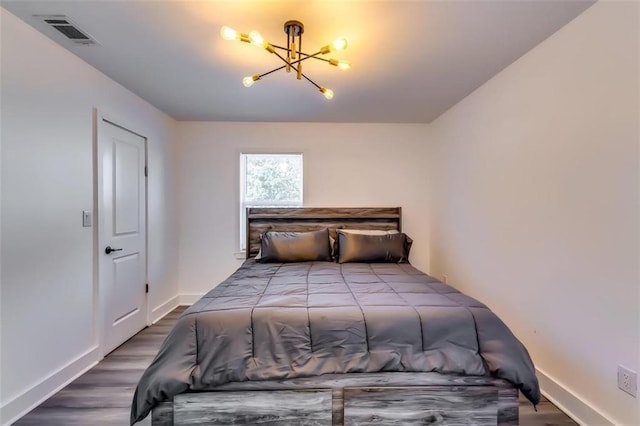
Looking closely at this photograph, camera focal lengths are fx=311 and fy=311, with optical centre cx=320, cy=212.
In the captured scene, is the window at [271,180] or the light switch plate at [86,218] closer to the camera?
the light switch plate at [86,218]

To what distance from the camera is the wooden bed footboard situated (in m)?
1.58

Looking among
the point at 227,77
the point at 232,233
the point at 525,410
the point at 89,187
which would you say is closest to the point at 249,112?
the point at 227,77

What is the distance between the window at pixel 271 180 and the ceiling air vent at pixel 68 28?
2.04m

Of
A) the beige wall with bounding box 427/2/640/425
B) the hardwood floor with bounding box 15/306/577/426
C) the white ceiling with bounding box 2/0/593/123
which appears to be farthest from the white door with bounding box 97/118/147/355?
the beige wall with bounding box 427/2/640/425

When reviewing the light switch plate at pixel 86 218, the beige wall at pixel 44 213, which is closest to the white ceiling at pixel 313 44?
the beige wall at pixel 44 213

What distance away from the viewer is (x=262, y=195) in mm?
3961

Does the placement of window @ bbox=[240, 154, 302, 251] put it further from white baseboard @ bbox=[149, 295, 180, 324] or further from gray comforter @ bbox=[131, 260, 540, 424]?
gray comforter @ bbox=[131, 260, 540, 424]

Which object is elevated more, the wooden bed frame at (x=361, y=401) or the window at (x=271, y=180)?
the window at (x=271, y=180)

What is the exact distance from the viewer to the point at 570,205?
1.83 meters

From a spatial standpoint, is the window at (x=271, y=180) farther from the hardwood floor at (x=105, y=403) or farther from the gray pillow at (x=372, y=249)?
the hardwood floor at (x=105, y=403)

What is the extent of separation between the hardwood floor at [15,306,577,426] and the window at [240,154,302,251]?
207 cm

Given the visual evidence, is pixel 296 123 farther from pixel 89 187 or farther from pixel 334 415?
pixel 334 415

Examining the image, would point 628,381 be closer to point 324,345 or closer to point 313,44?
point 324,345

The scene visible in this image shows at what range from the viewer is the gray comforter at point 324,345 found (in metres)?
1.57
